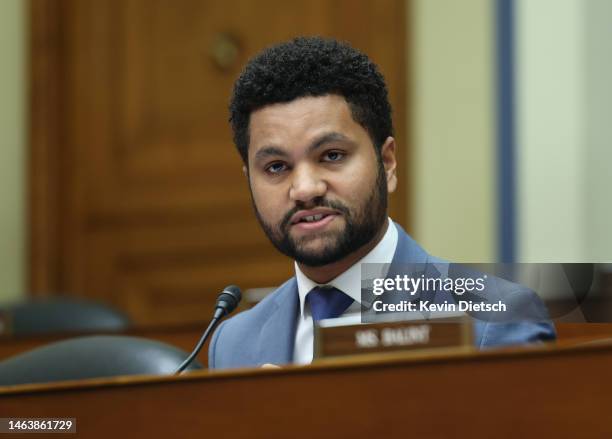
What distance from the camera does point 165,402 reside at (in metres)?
1.38

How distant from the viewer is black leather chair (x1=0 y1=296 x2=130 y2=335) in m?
3.49

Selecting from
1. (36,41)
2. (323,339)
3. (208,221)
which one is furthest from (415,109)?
(323,339)

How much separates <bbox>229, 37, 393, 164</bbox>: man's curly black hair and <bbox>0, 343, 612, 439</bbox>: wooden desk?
44 centimetres

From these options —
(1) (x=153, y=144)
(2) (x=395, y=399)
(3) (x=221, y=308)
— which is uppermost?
(1) (x=153, y=144)

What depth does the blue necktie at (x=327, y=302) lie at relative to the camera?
5.34ft

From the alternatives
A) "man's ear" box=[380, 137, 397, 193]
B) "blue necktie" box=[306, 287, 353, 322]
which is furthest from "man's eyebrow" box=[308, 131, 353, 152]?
"blue necktie" box=[306, 287, 353, 322]

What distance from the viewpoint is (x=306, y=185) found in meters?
1.57

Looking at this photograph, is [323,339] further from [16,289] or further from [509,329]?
[16,289]

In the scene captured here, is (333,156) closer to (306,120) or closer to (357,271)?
(306,120)

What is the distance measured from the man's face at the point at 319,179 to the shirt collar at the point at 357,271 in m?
0.03

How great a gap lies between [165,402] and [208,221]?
3120mm

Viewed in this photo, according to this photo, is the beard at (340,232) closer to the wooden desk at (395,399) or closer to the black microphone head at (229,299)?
the black microphone head at (229,299)

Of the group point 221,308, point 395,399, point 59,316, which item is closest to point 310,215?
point 221,308

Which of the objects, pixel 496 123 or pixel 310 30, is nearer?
pixel 496 123
